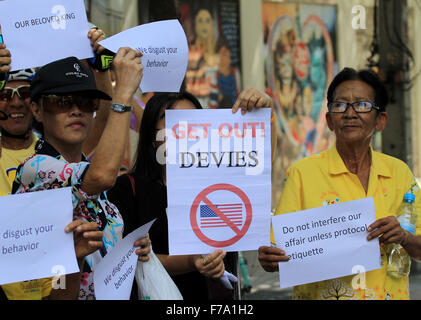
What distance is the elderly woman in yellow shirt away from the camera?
2.85m

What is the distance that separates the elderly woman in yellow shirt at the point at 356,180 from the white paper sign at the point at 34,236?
0.95 metres

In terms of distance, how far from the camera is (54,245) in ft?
7.57

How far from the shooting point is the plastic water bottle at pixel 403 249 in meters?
2.89

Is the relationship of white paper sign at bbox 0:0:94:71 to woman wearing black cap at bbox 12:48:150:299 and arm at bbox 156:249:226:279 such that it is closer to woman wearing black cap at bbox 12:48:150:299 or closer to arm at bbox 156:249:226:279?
woman wearing black cap at bbox 12:48:150:299

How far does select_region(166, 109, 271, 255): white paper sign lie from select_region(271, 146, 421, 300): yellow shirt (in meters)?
0.32

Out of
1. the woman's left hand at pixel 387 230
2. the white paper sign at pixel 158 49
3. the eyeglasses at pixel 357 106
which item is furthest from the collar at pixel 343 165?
the white paper sign at pixel 158 49

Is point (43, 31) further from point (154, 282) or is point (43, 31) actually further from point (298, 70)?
point (298, 70)

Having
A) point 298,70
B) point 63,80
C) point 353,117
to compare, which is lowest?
point 353,117

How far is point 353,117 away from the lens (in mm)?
3014

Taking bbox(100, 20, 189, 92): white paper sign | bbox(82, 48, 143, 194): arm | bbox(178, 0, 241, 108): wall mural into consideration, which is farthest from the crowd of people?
bbox(178, 0, 241, 108): wall mural

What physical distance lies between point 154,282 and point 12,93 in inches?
55.5

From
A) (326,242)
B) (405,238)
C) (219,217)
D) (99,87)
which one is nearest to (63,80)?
(99,87)

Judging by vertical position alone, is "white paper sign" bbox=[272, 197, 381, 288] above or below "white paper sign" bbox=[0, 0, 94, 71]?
below
